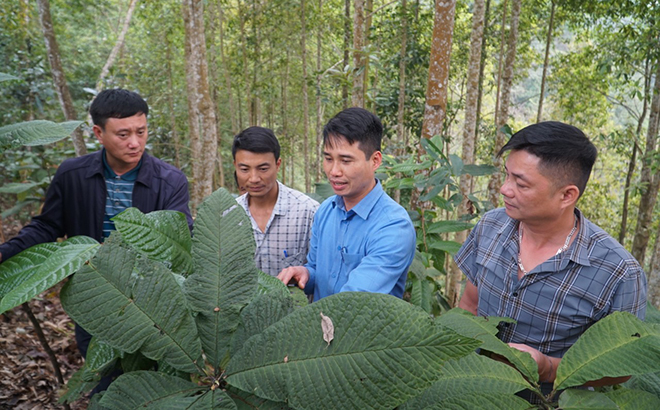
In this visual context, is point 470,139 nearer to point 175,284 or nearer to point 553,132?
point 553,132

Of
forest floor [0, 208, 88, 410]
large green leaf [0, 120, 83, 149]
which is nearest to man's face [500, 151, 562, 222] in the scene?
large green leaf [0, 120, 83, 149]

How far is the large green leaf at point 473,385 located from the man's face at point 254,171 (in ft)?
5.55

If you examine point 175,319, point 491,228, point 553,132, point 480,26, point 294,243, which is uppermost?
point 480,26

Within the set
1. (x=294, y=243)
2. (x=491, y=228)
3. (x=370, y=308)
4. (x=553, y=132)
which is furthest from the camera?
(x=294, y=243)

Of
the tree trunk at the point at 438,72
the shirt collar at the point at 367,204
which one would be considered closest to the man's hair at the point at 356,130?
the shirt collar at the point at 367,204

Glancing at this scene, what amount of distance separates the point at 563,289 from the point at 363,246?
2.16ft

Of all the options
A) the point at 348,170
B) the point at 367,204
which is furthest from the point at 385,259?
the point at 348,170

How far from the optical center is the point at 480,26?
20.8 ft

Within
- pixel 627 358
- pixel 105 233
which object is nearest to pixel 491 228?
pixel 627 358

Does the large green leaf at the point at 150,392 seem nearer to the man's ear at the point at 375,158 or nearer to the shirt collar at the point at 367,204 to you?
the shirt collar at the point at 367,204

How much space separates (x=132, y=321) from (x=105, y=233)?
180 centimetres

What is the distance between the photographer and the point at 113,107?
89.3 inches

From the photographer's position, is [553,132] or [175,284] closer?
[175,284]

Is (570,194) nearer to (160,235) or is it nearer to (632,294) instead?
(632,294)
